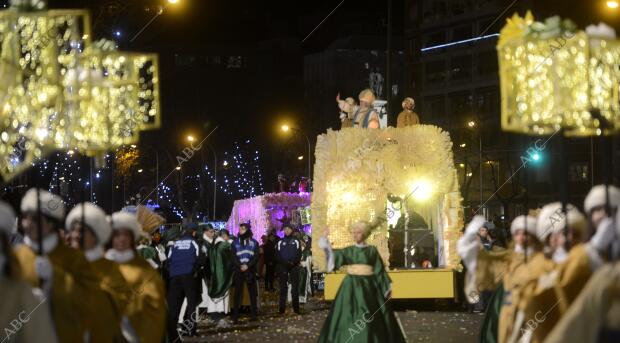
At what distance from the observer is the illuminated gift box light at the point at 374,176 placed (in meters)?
23.2

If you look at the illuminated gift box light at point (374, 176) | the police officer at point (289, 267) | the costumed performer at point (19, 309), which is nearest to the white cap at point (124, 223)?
the costumed performer at point (19, 309)

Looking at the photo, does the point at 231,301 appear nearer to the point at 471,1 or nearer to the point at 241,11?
the point at 471,1

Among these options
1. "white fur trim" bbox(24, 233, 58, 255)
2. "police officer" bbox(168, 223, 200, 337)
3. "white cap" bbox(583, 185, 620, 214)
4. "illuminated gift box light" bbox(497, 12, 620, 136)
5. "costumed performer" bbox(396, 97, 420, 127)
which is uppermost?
"costumed performer" bbox(396, 97, 420, 127)

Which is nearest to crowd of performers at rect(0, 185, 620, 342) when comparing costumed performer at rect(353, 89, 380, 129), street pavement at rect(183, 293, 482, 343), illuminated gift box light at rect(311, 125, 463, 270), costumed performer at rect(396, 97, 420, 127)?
street pavement at rect(183, 293, 482, 343)

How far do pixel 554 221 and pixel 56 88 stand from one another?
15.5ft

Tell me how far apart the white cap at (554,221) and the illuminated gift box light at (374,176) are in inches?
460

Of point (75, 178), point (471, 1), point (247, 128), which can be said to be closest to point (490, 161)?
point (471, 1)

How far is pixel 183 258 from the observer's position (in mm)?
18875

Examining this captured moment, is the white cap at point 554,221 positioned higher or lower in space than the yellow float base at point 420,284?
higher

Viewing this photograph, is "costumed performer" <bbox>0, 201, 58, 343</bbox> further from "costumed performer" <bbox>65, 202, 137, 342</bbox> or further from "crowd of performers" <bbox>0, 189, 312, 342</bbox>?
"costumed performer" <bbox>65, 202, 137, 342</bbox>

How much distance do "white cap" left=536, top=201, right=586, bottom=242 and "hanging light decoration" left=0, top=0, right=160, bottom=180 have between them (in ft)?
12.5

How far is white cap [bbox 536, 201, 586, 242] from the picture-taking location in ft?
33.9

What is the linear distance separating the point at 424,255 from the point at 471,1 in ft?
170

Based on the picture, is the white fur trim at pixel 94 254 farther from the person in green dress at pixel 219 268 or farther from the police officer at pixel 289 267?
the police officer at pixel 289 267
